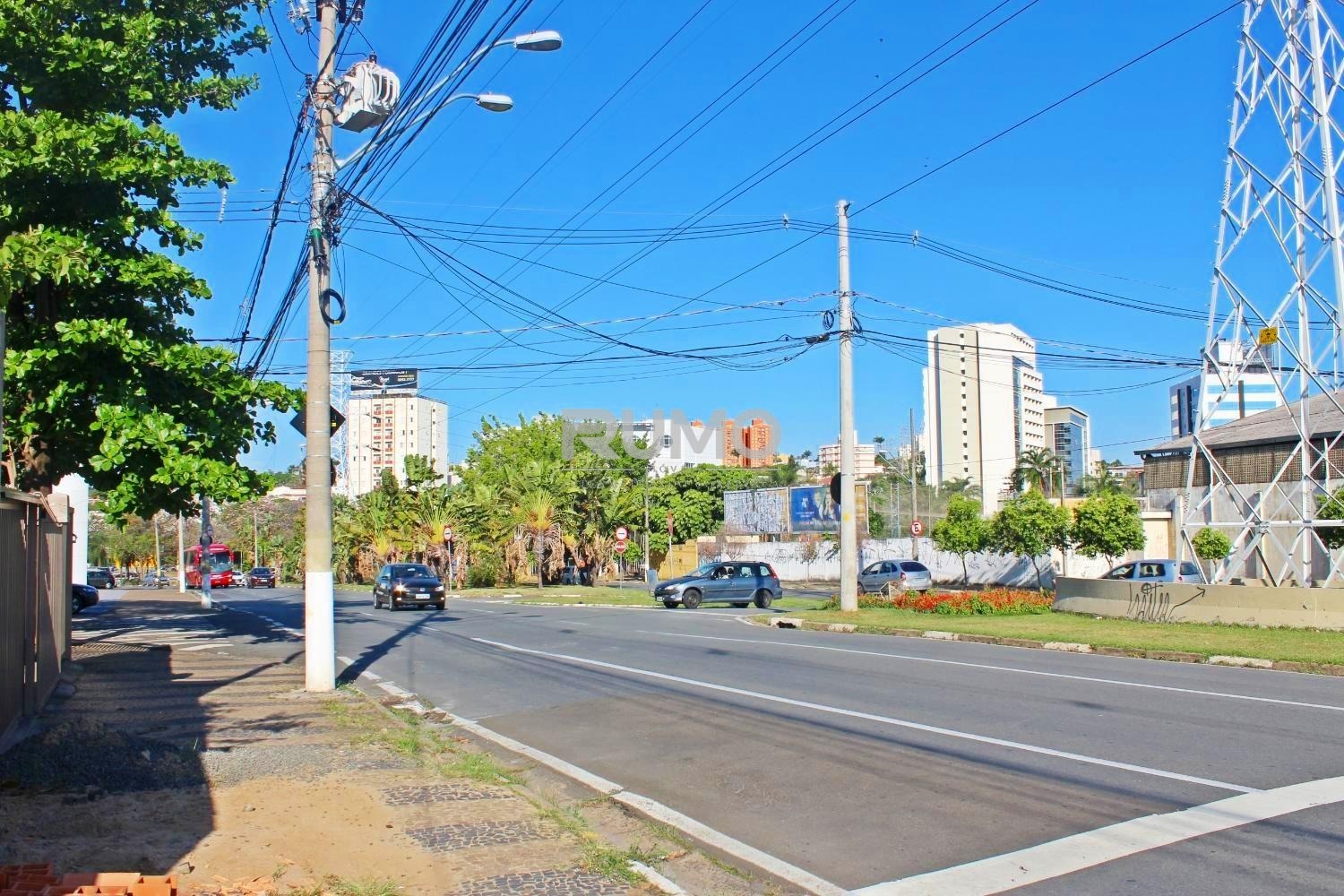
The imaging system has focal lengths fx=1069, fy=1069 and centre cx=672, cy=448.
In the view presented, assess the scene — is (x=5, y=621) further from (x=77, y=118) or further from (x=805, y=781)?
(x=77, y=118)

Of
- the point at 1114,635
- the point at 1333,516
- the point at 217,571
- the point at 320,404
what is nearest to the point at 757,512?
the point at 1333,516

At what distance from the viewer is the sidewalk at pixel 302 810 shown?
6.09m

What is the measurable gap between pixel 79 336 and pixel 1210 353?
22.4 m

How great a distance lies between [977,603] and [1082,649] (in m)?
8.67

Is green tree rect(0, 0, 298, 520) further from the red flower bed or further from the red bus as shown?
the red bus

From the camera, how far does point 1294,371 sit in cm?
2384

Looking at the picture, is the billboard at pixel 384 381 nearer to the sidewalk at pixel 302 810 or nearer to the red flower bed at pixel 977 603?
the red flower bed at pixel 977 603

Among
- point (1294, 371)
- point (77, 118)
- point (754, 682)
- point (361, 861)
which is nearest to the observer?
point (361, 861)

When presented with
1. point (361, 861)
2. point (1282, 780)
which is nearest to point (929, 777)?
point (1282, 780)

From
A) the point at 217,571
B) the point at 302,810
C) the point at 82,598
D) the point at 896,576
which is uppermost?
the point at 302,810

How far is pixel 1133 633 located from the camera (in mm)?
21094

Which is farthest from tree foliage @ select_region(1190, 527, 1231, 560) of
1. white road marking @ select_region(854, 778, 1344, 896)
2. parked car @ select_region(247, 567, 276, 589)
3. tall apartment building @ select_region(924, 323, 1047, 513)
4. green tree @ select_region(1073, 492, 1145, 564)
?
tall apartment building @ select_region(924, 323, 1047, 513)

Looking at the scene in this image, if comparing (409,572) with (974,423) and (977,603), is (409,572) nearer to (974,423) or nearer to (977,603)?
(977,603)

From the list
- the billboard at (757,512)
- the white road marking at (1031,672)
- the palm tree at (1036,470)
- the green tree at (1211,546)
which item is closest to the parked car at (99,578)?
the billboard at (757,512)
